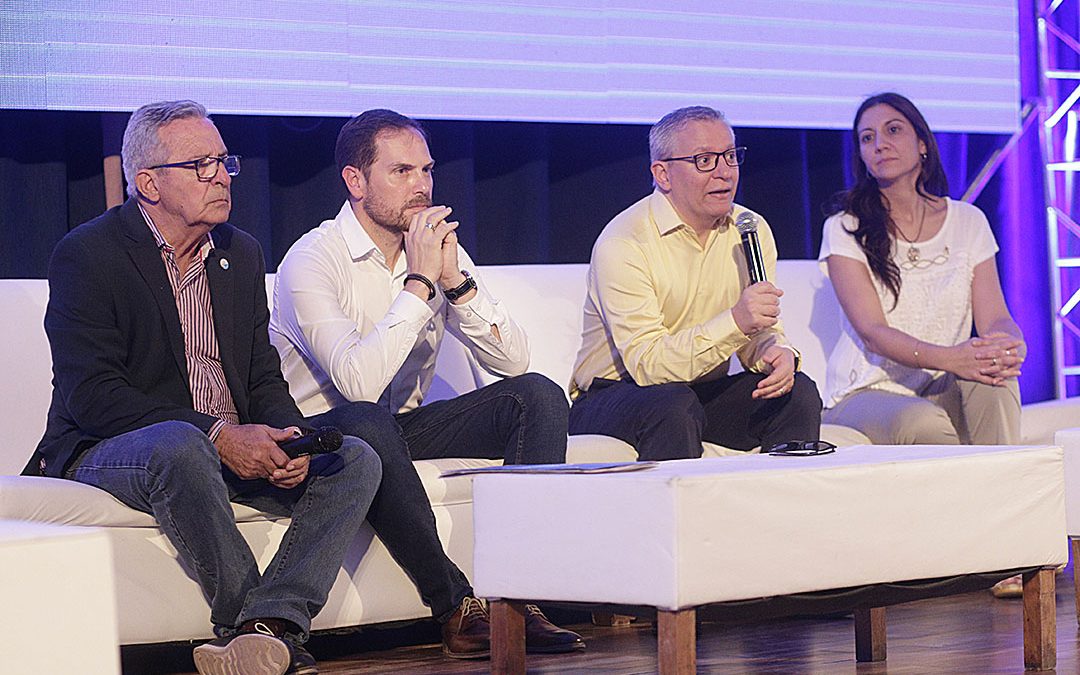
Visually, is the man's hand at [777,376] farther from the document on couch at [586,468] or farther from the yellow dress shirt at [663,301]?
the document on couch at [586,468]

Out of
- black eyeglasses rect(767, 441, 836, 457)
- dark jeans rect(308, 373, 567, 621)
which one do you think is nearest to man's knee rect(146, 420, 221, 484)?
dark jeans rect(308, 373, 567, 621)

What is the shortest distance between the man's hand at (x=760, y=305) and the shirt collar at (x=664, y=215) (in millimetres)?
346

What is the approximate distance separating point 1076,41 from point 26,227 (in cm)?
345

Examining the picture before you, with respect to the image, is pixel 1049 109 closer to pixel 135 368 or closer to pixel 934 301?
pixel 934 301

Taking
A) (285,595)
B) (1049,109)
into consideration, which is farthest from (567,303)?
(1049,109)

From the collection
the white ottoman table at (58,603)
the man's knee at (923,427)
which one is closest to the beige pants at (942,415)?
the man's knee at (923,427)

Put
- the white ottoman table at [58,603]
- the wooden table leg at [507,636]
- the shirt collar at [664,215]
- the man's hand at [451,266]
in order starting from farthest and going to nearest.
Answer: the shirt collar at [664,215] < the man's hand at [451,266] < the wooden table leg at [507,636] < the white ottoman table at [58,603]

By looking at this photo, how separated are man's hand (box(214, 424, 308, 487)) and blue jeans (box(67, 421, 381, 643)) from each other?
0.04 m

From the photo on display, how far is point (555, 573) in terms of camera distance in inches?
87.8

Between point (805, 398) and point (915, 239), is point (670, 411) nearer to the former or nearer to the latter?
point (805, 398)

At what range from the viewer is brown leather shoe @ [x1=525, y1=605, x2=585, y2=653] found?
279 cm

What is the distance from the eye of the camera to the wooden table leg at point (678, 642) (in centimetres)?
207

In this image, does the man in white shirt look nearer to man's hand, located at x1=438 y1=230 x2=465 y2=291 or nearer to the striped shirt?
man's hand, located at x1=438 y1=230 x2=465 y2=291

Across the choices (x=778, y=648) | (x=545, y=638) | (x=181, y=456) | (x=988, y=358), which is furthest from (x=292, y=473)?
(x=988, y=358)
